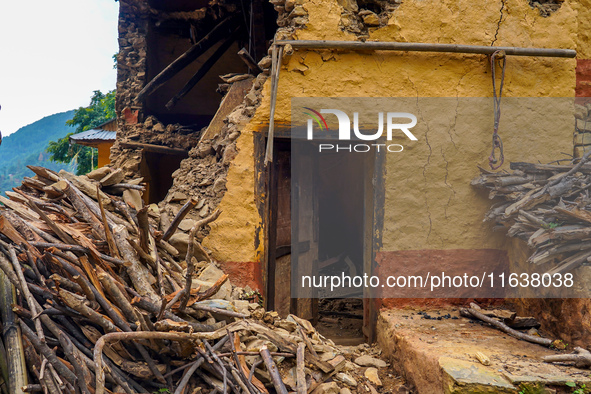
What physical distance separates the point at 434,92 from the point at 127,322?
317cm

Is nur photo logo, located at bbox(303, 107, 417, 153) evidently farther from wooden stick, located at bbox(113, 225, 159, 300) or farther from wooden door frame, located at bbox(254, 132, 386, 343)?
wooden stick, located at bbox(113, 225, 159, 300)

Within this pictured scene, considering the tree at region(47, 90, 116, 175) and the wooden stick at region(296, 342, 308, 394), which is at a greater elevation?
the tree at region(47, 90, 116, 175)

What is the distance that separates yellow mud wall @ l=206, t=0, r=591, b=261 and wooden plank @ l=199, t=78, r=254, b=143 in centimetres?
64

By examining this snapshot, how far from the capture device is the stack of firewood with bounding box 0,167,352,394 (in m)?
2.19

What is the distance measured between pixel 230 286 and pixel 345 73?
7.10 feet

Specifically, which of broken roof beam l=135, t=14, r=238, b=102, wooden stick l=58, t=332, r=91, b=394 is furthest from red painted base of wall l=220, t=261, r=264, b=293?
broken roof beam l=135, t=14, r=238, b=102

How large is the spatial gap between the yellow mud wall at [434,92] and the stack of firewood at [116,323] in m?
0.81

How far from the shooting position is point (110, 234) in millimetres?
2984

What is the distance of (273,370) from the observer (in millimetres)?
2596

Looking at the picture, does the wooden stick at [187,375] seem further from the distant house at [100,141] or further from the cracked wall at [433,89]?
the distant house at [100,141]

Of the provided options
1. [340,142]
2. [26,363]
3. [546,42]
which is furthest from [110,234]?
[546,42]

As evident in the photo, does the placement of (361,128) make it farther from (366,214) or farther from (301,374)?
(301,374)

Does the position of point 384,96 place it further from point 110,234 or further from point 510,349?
point 110,234

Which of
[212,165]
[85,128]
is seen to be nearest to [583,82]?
[212,165]
